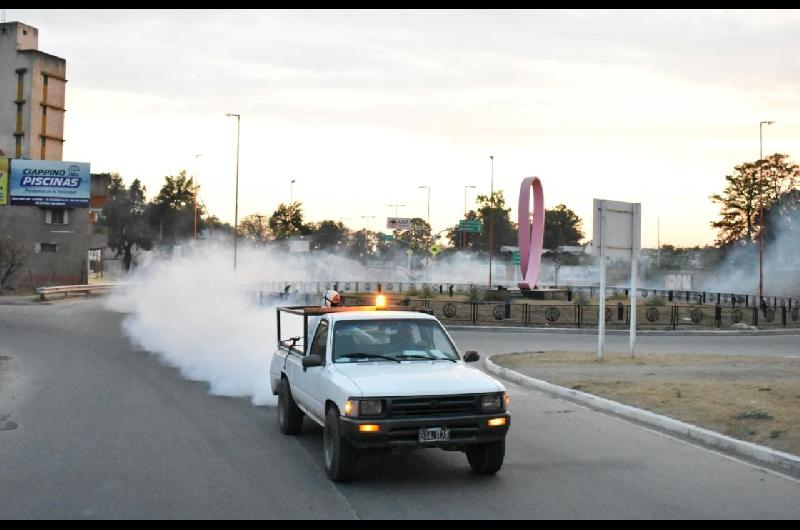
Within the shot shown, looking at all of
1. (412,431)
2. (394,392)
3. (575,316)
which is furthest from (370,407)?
(575,316)

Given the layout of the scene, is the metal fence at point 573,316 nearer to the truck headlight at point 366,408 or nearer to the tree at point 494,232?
the truck headlight at point 366,408

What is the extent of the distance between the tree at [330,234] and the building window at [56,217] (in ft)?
217

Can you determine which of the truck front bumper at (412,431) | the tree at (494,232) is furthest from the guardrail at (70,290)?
the tree at (494,232)

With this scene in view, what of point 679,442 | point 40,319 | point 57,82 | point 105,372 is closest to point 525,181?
point 40,319

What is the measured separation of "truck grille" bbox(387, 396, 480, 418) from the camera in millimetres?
7445

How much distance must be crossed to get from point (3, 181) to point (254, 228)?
5456 centimetres

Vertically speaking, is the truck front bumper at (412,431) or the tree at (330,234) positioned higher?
the tree at (330,234)

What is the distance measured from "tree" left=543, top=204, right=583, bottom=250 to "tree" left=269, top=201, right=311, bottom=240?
62244 millimetres

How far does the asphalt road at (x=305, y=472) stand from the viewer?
6.77 m

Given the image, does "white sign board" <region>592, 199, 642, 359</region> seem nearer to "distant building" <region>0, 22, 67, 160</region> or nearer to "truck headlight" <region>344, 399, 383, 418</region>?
"truck headlight" <region>344, 399, 383, 418</region>

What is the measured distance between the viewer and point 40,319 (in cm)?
3250

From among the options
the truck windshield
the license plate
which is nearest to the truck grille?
Result: the license plate

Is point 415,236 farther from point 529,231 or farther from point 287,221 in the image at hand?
point 529,231

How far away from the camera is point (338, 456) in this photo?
7.57 meters
